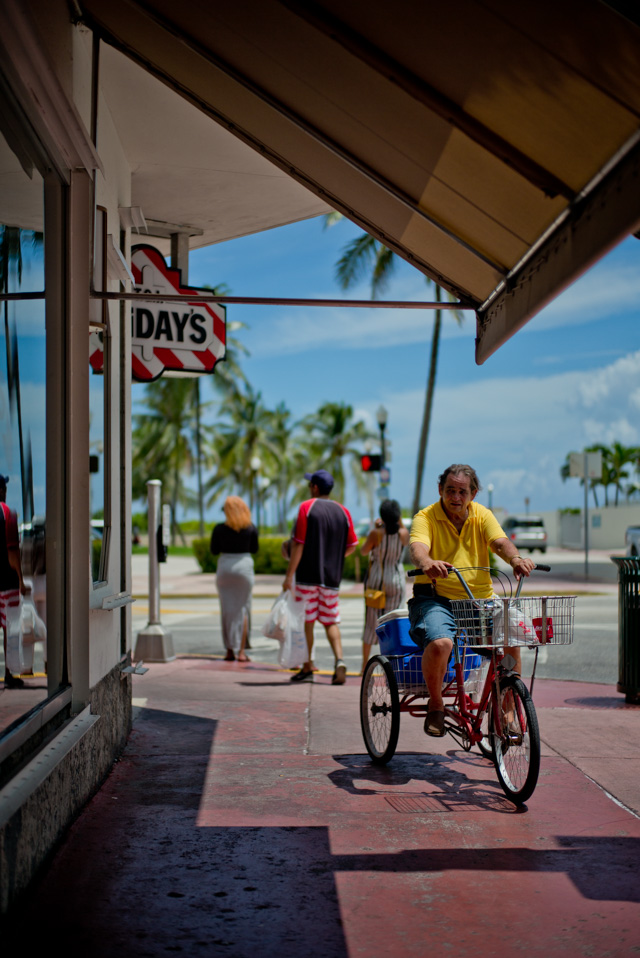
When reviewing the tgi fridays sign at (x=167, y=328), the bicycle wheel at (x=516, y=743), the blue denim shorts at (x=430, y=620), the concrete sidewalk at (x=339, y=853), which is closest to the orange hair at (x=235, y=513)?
the tgi fridays sign at (x=167, y=328)

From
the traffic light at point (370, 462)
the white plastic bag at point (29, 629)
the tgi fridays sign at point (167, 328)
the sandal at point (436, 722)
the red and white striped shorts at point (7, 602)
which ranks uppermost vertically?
the tgi fridays sign at point (167, 328)

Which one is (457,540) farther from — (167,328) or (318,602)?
(318,602)

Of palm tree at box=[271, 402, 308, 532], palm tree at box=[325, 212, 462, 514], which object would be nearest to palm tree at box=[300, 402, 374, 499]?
palm tree at box=[271, 402, 308, 532]

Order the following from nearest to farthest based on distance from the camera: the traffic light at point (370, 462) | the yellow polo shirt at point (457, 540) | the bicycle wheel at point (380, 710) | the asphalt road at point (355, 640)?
the yellow polo shirt at point (457, 540)
the bicycle wheel at point (380, 710)
the asphalt road at point (355, 640)
the traffic light at point (370, 462)

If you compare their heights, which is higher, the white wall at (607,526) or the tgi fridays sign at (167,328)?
the tgi fridays sign at (167,328)

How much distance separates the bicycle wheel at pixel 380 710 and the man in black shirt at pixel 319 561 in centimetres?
314

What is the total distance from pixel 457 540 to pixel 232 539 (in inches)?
221

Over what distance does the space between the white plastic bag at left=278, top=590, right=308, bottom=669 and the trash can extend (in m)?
2.89

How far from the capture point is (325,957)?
129 inches

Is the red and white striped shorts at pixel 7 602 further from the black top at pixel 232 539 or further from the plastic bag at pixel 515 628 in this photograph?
the black top at pixel 232 539

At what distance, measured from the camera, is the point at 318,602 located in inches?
372

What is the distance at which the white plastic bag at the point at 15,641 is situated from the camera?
3.49 metres

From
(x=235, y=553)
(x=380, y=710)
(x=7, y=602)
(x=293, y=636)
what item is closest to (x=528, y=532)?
(x=235, y=553)

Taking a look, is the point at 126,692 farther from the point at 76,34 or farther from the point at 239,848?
the point at 76,34
